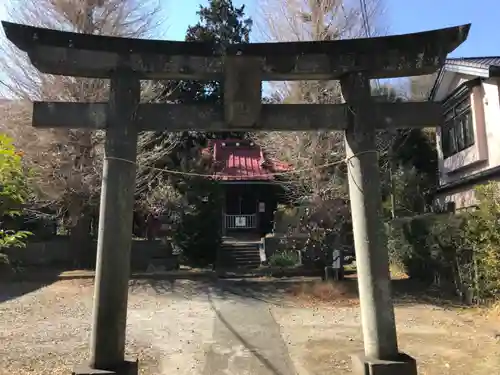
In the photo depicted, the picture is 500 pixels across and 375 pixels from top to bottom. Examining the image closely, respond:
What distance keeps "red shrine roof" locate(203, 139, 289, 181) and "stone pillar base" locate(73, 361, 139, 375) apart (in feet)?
56.7

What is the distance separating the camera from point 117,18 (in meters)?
15.1

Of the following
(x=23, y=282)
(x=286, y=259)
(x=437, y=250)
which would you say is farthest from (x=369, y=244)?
(x=23, y=282)

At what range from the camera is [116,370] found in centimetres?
476

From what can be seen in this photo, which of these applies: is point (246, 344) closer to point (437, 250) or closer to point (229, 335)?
point (229, 335)

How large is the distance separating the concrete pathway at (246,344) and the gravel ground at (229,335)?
16 millimetres

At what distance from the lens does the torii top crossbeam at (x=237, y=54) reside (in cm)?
514

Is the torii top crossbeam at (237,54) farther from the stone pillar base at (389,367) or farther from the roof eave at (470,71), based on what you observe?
the roof eave at (470,71)

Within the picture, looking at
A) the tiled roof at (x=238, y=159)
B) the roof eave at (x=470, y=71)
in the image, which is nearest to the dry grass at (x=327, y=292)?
the roof eave at (x=470, y=71)

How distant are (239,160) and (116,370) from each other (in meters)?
22.1

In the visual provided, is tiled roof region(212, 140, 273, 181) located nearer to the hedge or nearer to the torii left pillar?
the hedge

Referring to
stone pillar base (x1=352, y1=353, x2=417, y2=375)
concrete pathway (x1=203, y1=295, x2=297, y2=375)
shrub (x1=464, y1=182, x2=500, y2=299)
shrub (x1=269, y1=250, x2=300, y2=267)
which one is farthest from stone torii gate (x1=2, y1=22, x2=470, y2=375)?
shrub (x1=269, y1=250, x2=300, y2=267)

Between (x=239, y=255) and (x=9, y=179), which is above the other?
(x=9, y=179)

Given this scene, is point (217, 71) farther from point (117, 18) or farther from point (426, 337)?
point (117, 18)

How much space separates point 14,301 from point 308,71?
10.7m
